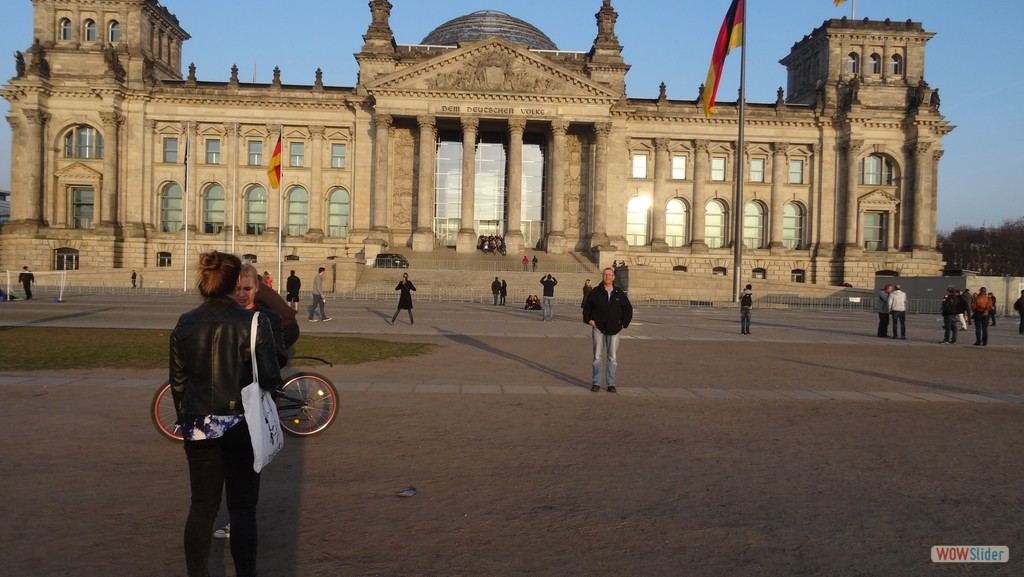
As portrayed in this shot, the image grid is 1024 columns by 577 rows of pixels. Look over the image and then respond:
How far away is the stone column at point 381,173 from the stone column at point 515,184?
10.5 m

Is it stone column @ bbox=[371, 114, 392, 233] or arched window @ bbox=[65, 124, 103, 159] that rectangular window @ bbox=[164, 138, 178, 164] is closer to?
arched window @ bbox=[65, 124, 103, 159]

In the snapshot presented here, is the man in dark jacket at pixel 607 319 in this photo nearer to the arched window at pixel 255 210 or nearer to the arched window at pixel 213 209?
the arched window at pixel 255 210

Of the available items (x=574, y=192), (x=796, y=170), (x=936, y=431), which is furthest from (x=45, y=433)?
(x=796, y=170)

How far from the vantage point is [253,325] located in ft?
14.8

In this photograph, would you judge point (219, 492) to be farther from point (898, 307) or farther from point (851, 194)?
point (851, 194)

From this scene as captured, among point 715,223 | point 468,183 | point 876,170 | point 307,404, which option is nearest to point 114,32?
point 468,183

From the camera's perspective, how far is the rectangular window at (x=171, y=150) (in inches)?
2628

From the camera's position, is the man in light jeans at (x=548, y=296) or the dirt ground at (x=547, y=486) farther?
the man in light jeans at (x=548, y=296)

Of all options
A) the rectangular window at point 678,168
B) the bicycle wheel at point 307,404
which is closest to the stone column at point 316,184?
the rectangular window at point 678,168

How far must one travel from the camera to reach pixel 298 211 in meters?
67.9

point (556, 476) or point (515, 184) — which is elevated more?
point (515, 184)

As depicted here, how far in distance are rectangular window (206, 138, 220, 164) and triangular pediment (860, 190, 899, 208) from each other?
195 feet

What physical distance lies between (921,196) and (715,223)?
1829 cm

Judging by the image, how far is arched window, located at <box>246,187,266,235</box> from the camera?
67.2 m
